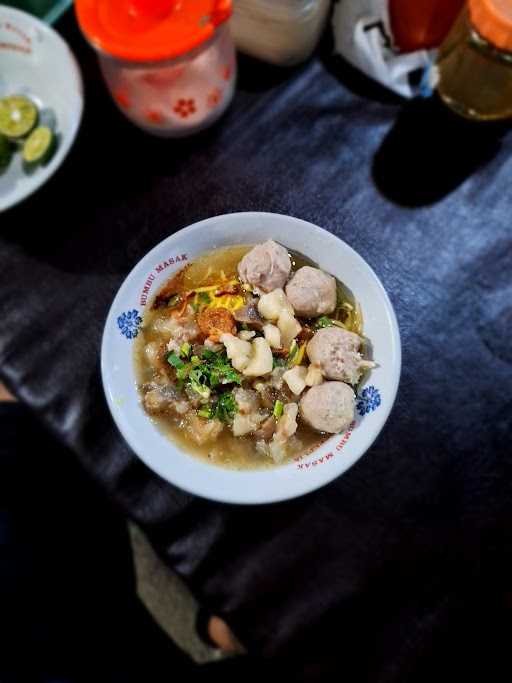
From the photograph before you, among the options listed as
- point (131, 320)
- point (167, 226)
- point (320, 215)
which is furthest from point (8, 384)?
point (320, 215)

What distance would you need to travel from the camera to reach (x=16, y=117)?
121 cm

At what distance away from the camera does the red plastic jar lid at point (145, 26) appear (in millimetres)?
940

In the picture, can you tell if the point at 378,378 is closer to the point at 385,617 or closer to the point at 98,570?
the point at 385,617

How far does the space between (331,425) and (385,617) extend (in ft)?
1.27

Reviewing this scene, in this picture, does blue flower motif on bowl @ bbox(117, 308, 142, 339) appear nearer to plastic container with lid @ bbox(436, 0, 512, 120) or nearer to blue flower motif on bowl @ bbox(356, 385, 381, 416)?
blue flower motif on bowl @ bbox(356, 385, 381, 416)

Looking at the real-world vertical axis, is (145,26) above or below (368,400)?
above

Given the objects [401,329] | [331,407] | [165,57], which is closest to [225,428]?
[331,407]

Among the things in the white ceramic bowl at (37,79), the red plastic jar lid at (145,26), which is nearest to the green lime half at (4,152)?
the white ceramic bowl at (37,79)

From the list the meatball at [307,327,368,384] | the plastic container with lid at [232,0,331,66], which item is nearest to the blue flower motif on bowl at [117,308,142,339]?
the meatball at [307,327,368,384]

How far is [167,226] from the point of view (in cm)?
114

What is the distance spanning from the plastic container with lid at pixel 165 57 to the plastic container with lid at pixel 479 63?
0.43 metres

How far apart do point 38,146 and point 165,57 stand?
377 mm

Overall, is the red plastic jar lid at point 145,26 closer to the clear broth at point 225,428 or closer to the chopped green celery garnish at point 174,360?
the clear broth at point 225,428

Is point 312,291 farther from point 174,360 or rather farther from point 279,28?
point 279,28
